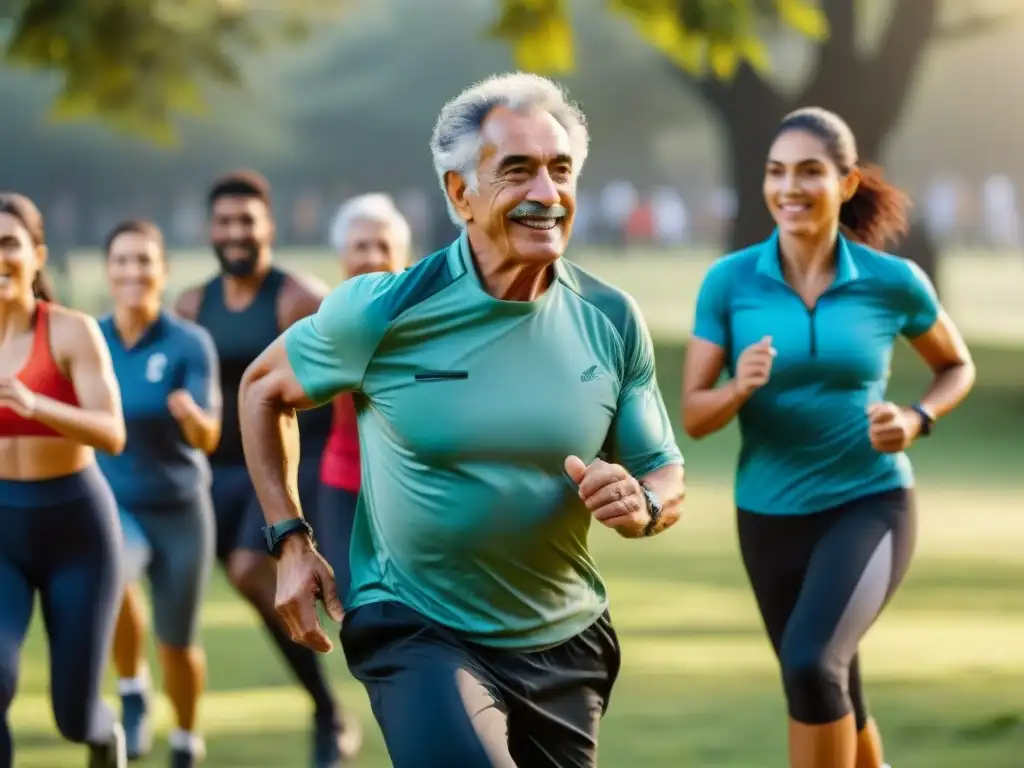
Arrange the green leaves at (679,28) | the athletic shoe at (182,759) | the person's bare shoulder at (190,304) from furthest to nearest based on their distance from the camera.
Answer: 1. the green leaves at (679,28)
2. the person's bare shoulder at (190,304)
3. the athletic shoe at (182,759)

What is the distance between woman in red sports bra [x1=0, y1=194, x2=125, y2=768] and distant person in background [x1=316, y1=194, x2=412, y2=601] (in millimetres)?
1037

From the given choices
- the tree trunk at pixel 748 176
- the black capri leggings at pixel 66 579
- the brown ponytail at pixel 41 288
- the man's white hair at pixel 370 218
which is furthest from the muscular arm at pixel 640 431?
the tree trunk at pixel 748 176

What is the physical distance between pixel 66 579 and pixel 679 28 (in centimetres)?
868

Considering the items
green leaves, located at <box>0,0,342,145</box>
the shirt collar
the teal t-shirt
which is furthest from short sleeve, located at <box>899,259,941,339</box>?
A: green leaves, located at <box>0,0,342,145</box>

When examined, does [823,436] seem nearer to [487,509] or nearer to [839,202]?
[839,202]

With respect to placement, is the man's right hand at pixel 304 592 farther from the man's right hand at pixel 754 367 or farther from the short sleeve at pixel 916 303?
the short sleeve at pixel 916 303

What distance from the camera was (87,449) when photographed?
21.2ft

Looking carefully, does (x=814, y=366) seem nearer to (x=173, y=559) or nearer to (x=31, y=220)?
(x=31, y=220)

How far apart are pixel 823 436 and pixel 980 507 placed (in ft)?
33.4

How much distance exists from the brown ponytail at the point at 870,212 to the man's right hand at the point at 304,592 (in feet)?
8.63

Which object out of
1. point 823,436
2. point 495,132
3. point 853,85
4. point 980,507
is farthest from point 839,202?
point 853,85

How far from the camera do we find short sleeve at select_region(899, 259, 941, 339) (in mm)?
6312

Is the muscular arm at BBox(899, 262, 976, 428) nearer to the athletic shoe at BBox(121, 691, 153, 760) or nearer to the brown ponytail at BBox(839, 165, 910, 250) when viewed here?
the brown ponytail at BBox(839, 165, 910, 250)

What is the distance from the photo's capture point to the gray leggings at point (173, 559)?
7426 mm
